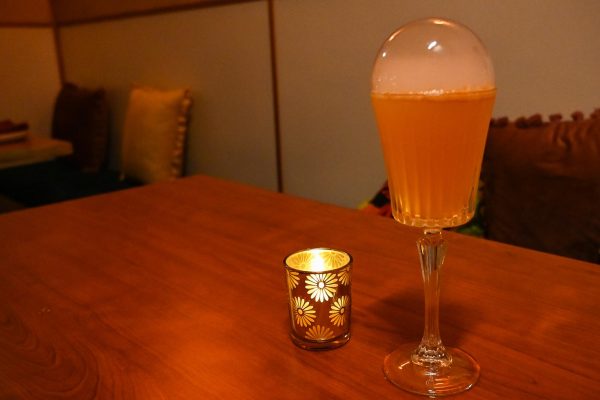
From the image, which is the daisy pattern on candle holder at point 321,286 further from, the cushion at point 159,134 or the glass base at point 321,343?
the cushion at point 159,134

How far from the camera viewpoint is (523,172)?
1.15 m

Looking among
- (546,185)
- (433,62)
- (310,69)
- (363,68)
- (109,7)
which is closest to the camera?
(433,62)

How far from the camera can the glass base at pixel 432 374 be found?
19.7 inches

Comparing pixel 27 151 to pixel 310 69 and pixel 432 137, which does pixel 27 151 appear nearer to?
pixel 310 69

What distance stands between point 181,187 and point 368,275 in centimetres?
73

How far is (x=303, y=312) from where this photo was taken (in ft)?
1.90

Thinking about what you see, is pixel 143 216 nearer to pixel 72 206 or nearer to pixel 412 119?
pixel 72 206

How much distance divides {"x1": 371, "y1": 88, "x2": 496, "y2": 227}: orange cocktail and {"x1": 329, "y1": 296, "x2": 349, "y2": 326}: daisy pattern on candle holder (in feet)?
0.38

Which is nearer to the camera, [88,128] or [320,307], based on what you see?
[320,307]

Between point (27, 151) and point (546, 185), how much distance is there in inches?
76.8

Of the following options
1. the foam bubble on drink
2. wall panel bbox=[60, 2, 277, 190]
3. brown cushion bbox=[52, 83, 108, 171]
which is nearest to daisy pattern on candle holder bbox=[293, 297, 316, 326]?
the foam bubble on drink

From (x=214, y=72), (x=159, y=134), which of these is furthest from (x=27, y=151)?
(x=214, y=72)

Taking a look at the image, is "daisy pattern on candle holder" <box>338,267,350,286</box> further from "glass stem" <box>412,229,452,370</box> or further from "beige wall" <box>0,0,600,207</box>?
"beige wall" <box>0,0,600,207</box>

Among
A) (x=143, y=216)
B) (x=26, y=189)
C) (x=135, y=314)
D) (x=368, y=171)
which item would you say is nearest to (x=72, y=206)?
(x=143, y=216)
